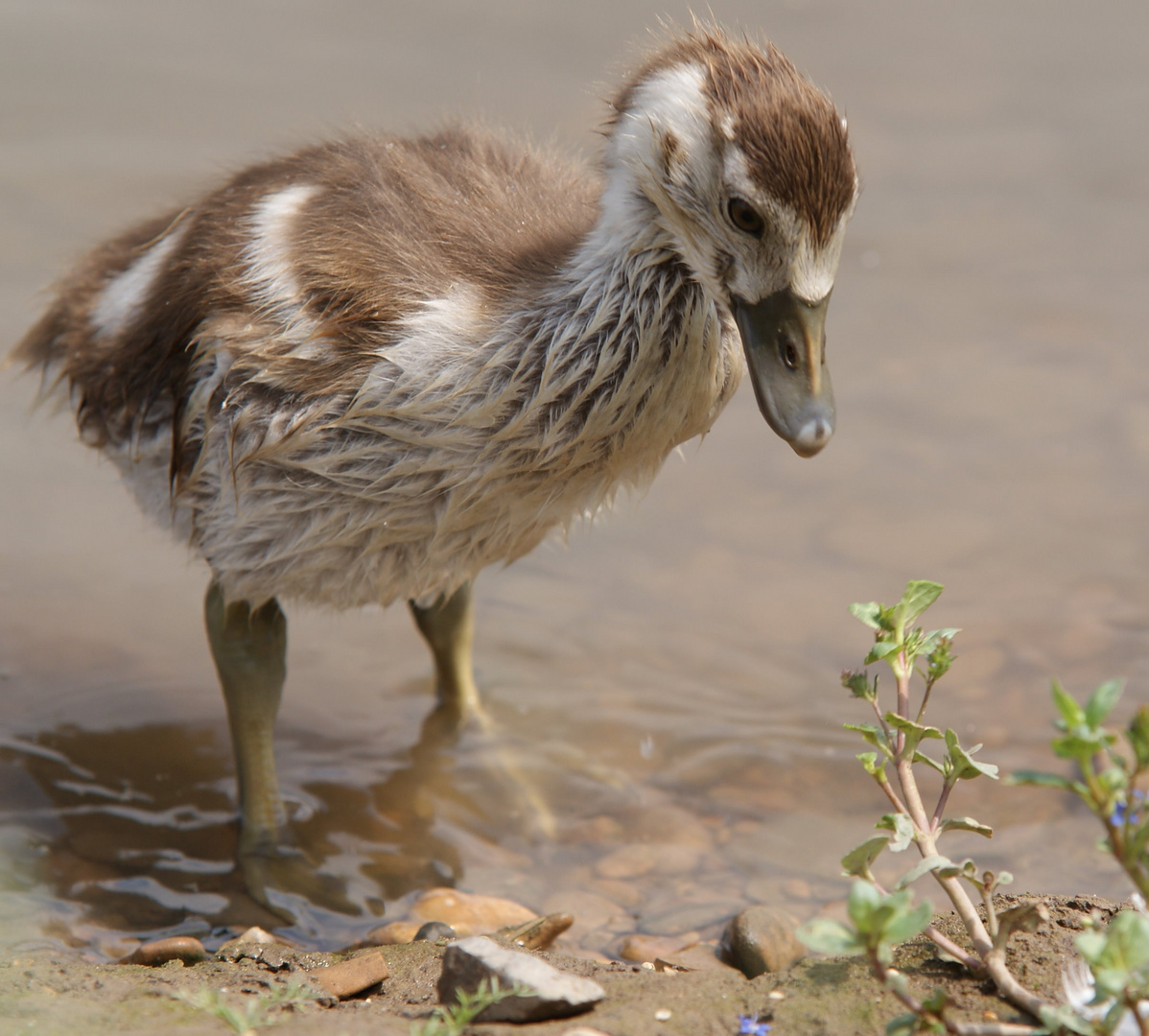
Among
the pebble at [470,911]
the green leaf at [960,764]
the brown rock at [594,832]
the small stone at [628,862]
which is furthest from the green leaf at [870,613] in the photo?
the brown rock at [594,832]

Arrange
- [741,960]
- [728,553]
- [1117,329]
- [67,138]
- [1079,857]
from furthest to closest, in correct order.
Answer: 1. [67,138]
2. [1117,329]
3. [728,553]
4. [1079,857]
5. [741,960]

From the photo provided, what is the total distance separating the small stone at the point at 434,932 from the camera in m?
3.36

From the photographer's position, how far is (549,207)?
3889mm

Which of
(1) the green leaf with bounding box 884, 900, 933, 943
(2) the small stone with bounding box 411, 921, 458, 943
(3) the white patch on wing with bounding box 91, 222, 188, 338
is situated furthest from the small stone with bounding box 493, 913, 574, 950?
(3) the white patch on wing with bounding box 91, 222, 188, 338

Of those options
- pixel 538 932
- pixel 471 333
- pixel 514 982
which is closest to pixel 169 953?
pixel 538 932

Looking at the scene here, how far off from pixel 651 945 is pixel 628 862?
1.77 ft

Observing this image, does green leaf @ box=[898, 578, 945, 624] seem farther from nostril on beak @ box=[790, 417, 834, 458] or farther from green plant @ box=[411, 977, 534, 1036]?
green plant @ box=[411, 977, 534, 1036]

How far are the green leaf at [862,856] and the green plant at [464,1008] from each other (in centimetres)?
63

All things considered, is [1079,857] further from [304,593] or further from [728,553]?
[304,593]

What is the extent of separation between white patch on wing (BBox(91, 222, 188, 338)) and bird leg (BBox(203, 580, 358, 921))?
2.90 feet

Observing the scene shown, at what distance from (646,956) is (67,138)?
637cm

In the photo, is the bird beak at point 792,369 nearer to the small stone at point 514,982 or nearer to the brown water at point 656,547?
the small stone at point 514,982

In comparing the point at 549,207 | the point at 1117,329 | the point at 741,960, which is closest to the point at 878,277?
the point at 1117,329

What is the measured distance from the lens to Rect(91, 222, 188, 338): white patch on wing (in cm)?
403
